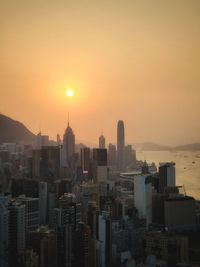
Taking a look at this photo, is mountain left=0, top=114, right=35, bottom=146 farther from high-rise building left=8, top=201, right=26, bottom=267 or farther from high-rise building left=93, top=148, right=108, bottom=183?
high-rise building left=8, top=201, right=26, bottom=267

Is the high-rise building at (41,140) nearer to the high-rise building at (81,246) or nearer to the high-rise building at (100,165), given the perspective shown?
the high-rise building at (100,165)

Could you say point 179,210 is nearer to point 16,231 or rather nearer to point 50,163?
point 16,231

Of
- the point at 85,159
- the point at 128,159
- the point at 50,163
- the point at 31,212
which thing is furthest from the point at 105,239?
the point at 128,159

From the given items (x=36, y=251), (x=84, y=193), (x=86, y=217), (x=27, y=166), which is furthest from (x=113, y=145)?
(x=36, y=251)

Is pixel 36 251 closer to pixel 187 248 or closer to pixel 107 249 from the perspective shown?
pixel 107 249

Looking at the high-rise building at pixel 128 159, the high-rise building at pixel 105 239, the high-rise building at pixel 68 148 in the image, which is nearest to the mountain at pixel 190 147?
the high-rise building at pixel 105 239
